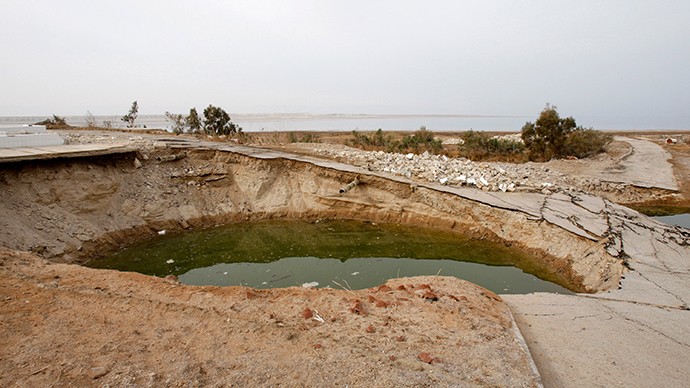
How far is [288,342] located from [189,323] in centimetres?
119

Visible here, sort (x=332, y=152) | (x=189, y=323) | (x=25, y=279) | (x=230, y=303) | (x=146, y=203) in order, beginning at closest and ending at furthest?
(x=189, y=323) < (x=230, y=303) < (x=25, y=279) < (x=146, y=203) < (x=332, y=152)

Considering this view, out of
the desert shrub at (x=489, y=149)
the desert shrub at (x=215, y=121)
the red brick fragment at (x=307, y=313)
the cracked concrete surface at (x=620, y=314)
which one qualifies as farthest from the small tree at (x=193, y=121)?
the red brick fragment at (x=307, y=313)

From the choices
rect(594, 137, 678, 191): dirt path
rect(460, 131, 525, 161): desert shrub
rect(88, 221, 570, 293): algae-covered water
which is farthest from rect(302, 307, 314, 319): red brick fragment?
rect(460, 131, 525, 161): desert shrub

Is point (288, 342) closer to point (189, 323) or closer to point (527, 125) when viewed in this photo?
point (189, 323)

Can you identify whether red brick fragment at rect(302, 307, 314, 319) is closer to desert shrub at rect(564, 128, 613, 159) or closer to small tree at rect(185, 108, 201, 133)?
small tree at rect(185, 108, 201, 133)

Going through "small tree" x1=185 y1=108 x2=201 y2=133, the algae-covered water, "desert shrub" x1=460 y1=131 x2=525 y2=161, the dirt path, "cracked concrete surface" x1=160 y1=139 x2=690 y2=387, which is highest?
"small tree" x1=185 y1=108 x2=201 y2=133

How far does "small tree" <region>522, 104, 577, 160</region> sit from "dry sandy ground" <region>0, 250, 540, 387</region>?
16331mm

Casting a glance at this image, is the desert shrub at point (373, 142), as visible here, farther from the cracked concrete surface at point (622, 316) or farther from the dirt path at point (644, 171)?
the cracked concrete surface at point (622, 316)

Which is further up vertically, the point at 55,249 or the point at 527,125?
the point at 527,125

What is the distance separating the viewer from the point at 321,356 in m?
3.20

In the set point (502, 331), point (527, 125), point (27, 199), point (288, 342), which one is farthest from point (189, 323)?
point (527, 125)

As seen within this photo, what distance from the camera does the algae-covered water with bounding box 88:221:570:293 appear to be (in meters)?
7.01

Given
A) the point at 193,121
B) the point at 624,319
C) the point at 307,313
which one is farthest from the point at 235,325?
the point at 193,121

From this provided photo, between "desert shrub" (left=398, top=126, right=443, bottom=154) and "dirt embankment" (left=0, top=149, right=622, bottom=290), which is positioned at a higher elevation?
"desert shrub" (left=398, top=126, right=443, bottom=154)
